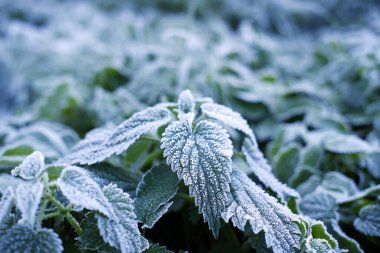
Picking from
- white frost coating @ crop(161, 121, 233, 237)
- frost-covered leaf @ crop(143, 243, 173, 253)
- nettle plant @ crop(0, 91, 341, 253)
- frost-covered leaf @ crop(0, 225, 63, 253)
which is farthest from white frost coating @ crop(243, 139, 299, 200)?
frost-covered leaf @ crop(0, 225, 63, 253)

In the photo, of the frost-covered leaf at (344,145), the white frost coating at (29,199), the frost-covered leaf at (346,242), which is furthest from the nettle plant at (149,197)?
the frost-covered leaf at (344,145)

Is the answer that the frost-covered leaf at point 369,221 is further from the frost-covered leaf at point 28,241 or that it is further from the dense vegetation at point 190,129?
the frost-covered leaf at point 28,241

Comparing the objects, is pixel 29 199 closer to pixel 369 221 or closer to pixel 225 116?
pixel 225 116

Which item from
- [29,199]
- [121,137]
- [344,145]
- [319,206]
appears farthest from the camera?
[344,145]

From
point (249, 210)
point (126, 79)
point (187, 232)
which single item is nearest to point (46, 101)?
point (126, 79)

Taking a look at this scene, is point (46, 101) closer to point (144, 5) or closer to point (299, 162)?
point (299, 162)

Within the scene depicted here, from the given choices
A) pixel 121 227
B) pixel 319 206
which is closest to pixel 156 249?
pixel 121 227

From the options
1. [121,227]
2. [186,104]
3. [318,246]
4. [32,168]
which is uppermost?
[186,104]

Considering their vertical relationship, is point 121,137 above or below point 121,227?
above
